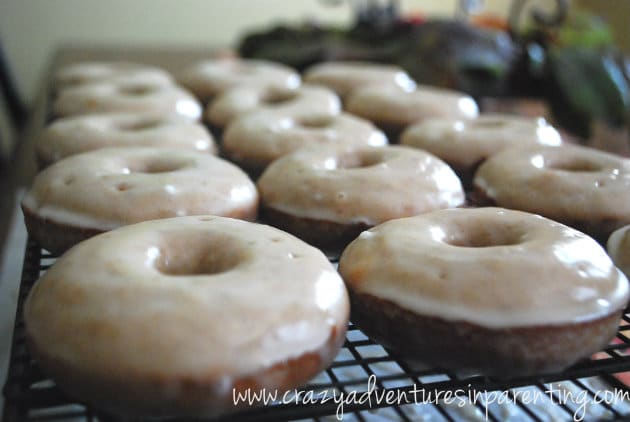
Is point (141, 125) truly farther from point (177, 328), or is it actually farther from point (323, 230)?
point (177, 328)

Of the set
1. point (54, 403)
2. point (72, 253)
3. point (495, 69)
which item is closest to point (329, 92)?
point (495, 69)

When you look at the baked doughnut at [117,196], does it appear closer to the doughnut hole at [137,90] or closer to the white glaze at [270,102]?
the white glaze at [270,102]

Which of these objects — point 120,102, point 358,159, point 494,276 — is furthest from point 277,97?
point 494,276

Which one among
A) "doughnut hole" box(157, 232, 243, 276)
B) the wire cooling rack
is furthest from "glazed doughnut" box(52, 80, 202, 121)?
"doughnut hole" box(157, 232, 243, 276)

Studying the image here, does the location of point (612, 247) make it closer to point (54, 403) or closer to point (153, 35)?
point (54, 403)

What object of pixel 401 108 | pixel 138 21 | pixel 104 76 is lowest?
pixel 138 21

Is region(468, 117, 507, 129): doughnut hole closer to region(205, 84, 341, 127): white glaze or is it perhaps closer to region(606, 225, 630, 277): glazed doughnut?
region(205, 84, 341, 127): white glaze
